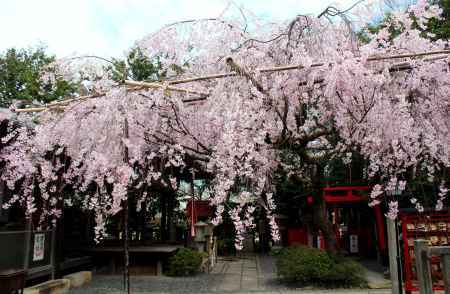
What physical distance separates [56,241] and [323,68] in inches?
293

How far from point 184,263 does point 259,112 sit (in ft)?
21.7

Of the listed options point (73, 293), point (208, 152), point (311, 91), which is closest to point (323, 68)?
point (311, 91)

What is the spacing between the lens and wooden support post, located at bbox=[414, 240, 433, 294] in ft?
14.2

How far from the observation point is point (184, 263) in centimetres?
1126

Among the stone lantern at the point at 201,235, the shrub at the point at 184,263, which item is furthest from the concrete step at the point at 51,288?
the stone lantern at the point at 201,235

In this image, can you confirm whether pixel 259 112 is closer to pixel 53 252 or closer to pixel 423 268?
pixel 423 268

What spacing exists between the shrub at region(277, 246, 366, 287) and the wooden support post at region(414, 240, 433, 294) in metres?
4.76

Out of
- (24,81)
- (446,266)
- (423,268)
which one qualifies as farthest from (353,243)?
(24,81)

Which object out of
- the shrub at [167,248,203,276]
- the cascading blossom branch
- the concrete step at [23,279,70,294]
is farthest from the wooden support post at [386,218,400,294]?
the concrete step at [23,279,70,294]

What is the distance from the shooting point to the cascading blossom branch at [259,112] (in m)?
5.80

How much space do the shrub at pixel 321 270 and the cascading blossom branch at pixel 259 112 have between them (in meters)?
2.98

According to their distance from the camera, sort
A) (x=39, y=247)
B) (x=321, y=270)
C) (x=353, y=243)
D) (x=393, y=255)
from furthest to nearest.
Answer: (x=353, y=243) < (x=321, y=270) < (x=39, y=247) < (x=393, y=255)

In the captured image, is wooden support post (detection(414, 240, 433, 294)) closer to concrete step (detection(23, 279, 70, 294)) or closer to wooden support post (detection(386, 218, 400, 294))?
wooden support post (detection(386, 218, 400, 294))

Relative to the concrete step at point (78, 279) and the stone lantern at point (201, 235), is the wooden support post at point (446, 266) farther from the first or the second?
the stone lantern at point (201, 235)
